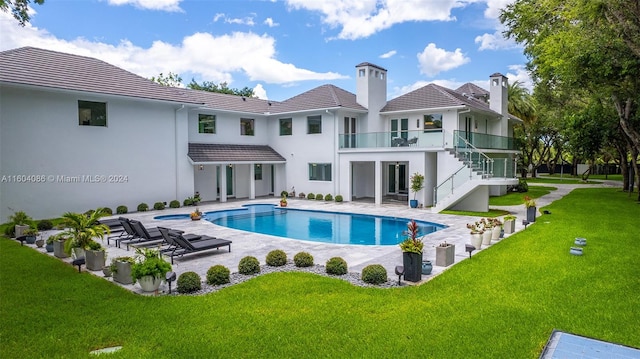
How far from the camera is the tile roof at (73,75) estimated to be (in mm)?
17797

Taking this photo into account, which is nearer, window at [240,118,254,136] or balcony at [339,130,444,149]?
balcony at [339,130,444,149]

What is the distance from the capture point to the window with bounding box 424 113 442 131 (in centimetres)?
2550

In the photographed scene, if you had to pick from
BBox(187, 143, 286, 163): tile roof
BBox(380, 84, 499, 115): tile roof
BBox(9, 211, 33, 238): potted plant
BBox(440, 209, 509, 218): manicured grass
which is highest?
BBox(380, 84, 499, 115): tile roof

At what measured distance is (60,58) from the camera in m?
20.2

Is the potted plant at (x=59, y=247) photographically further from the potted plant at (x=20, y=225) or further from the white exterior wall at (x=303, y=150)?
the white exterior wall at (x=303, y=150)

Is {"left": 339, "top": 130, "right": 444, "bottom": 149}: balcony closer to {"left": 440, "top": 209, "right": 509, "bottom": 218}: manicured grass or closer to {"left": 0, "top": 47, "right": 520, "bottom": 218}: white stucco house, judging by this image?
{"left": 0, "top": 47, "right": 520, "bottom": 218}: white stucco house

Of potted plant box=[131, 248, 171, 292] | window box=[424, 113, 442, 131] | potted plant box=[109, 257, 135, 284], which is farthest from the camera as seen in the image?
window box=[424, 113, 442, 131]

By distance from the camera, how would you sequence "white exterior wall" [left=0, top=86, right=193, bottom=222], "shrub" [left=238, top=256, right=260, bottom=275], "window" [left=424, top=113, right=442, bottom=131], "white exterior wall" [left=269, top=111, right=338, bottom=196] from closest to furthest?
"shrub" [left=238, top=256, right=260, bottom=275] < "white exterior wall" [left=0, top=86, right=193, bottom=222] < "window" [left=424, top=113, right=442, bottom=131] < "white exterior wall" [left=269, top=111, right=338, bottom=196]

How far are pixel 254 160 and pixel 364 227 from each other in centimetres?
1116

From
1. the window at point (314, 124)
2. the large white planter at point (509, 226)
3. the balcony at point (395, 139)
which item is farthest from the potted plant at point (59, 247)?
the window at point (314, 124)

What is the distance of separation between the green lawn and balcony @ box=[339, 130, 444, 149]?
12.5 m

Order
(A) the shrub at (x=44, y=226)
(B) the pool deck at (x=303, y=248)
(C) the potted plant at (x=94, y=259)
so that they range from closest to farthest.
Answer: (C) the potted plant at (x=94, y=259), (B) the pool deck at (x=303, y=248), (A) the shrub at (x=44, y=226)

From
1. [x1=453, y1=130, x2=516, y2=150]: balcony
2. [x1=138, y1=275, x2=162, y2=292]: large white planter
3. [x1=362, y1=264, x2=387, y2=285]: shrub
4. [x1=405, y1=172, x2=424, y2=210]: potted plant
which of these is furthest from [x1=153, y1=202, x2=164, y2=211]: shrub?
[x1=453, y1=130, x2=516, y2=150]: balcony

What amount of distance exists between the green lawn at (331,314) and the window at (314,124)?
708 inches
